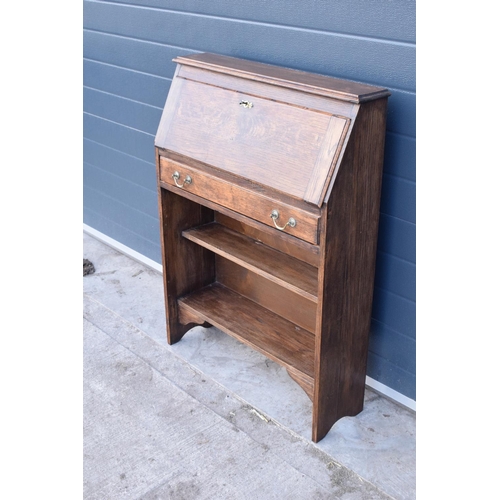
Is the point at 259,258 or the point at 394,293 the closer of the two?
the point at 394,293

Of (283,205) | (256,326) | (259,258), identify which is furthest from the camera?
(256,326)

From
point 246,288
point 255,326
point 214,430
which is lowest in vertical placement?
point 214,430

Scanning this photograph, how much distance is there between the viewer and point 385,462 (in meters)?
2.36

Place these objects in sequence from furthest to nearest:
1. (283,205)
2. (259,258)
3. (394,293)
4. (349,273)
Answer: (259,258), (394,293), (349,273), (283,205)

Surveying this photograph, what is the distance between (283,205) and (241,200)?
0.73 feet

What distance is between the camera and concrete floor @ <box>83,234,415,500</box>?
7.47ft

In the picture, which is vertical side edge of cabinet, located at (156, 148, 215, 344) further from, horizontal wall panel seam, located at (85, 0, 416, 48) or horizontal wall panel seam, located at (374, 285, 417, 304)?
horizontal wall panel seam, located at (374, 285, 417, 304)

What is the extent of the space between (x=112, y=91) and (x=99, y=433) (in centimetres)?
193

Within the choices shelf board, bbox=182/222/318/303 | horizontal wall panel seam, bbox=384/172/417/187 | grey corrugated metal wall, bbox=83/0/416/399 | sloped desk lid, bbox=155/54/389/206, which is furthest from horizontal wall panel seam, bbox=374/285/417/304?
sloped desk lid, bbox=155/54/389/206

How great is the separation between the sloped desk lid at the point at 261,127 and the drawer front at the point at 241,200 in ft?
0.21

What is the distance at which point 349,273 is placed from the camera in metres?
2.24

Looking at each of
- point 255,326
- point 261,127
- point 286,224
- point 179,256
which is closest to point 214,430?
point 255,326

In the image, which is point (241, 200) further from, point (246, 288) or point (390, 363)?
point (390, 363)

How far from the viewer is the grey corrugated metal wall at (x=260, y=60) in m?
2.19
